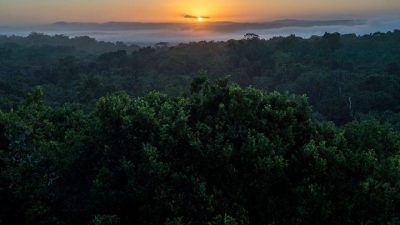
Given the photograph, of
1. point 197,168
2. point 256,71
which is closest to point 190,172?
point 197,168

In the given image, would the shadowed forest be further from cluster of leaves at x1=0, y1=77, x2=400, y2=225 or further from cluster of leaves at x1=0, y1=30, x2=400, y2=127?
cluster of leaves at x1=0, y1=30, x2=400, y2=127

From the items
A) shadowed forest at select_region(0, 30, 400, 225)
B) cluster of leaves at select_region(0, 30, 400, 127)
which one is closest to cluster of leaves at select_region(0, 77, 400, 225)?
shadowed forest at select_region(0, 30, 400, 225)

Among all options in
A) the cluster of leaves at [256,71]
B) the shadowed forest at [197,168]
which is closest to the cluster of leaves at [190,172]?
the shadowed forest at [197,168]

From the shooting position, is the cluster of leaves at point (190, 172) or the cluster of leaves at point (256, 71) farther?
the cluster of leaves at point (256, 71)

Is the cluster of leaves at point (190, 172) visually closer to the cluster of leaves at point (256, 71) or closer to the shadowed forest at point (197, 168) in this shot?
the shadowed forest at point (197, 168)

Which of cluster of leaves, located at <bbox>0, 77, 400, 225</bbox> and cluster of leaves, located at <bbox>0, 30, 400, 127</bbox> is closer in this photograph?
cluster of leaves, located at <bbox>0, 77, 400, 225</bbox>

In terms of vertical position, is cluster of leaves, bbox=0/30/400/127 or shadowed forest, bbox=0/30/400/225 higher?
shadowed forest, bbox=0/30/400/225
